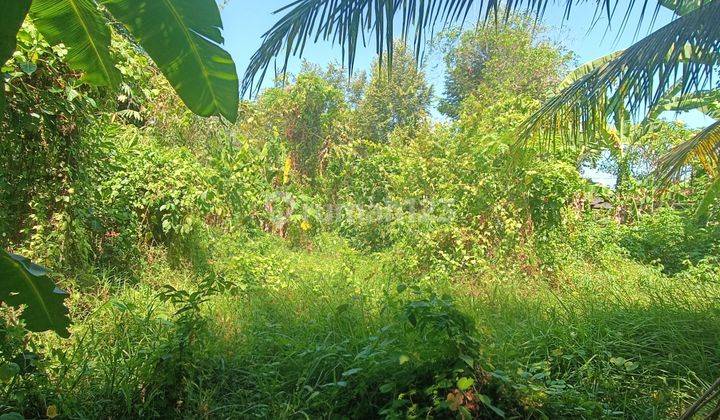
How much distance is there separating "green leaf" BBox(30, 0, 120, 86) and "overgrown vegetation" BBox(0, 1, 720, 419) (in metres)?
0.13

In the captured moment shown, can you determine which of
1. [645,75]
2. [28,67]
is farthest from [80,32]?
[645,75]

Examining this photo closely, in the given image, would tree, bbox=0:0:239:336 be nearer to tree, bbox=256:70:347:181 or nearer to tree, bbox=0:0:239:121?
tree, bbox=0:0:239:121

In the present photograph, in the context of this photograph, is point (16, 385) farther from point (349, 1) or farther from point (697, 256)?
point (697, 256)

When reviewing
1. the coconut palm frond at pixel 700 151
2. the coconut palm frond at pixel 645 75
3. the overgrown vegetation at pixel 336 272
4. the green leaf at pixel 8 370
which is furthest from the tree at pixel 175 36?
the coconut palm frond at pixel 700 151

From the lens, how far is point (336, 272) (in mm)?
4855

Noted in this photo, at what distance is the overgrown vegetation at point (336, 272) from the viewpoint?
2.13 meters

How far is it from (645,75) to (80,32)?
3.01 meters

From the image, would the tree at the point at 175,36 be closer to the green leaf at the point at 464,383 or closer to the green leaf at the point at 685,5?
the green leaf at the point at 464,383

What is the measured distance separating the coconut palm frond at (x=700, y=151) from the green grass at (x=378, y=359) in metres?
1.01

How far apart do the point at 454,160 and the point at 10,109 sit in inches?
165

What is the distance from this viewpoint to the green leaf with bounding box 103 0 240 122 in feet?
5.34

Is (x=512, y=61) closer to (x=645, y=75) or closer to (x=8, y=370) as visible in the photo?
(x=645, y=75)

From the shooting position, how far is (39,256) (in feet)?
11.0

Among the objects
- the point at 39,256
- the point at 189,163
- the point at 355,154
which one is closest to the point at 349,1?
the point at 39,256
